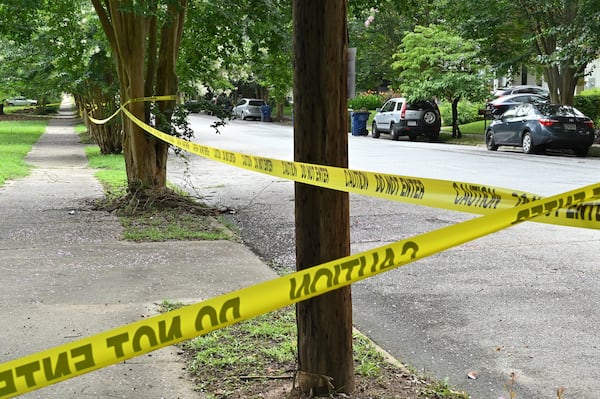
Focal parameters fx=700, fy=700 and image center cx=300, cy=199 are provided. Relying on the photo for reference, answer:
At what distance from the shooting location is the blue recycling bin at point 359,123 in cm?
3161

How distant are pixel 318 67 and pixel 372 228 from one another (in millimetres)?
A: 5675

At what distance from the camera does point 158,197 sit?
10008 millimetres

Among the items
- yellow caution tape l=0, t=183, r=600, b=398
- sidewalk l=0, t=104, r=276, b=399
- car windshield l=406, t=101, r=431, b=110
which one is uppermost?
car windshield l=406, t=101, r=431, b=110

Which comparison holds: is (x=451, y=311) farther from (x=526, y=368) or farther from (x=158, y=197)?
(x=158, y=197)

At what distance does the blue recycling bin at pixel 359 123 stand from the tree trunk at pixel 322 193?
28.3 meters

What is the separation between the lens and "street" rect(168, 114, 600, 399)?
4.23 m

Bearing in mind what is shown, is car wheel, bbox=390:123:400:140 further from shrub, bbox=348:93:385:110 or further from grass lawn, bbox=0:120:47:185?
grass lawn, bbox=0:120:47:185

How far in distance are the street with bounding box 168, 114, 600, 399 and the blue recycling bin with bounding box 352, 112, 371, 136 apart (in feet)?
65.9

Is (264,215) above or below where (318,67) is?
below

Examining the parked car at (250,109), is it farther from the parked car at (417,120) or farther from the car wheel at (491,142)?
the car wheel at (491,142)

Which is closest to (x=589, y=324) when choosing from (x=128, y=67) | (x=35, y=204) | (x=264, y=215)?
(x=264, y=215)

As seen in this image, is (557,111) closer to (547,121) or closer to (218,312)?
(547,121)

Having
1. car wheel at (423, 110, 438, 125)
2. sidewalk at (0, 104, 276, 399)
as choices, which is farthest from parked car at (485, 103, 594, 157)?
sidewalk at (0, 104, 276, 399)

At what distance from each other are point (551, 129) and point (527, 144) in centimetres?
105
